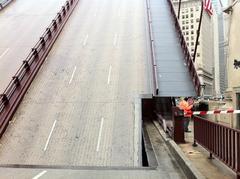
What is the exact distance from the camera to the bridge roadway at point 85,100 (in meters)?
11.9

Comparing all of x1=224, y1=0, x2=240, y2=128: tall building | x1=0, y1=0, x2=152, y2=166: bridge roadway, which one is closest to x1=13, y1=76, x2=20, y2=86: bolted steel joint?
x1=0, y1=0, x2=152, y2=166: bridge roadway

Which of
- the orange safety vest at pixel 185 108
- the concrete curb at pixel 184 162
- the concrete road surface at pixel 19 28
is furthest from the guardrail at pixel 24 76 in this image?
the orange safety vest at pixel 185 108

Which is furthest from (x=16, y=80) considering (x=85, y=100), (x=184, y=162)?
(x=184, y=162)

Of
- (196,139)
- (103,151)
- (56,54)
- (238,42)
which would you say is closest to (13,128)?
(103,151)

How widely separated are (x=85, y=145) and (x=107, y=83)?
584cm

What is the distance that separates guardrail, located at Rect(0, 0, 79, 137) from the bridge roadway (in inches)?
10.5

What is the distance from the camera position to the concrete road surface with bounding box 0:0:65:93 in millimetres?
20087

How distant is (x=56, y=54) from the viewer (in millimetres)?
21781

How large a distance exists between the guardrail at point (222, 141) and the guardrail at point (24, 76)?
6.41 metres

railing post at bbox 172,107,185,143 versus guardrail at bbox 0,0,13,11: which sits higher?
guardrail at bbox 0,0,13,11

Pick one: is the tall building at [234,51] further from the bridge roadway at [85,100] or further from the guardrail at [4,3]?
the guardrail at [4,3]

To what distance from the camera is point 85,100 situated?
52.3 feet

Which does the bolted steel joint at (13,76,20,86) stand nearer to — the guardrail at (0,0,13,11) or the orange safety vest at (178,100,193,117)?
the orange safety vest at (178,100,193,117)

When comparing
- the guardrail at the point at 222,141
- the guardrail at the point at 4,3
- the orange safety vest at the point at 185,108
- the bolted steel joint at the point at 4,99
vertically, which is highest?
the guardrail at the point at 4,3
